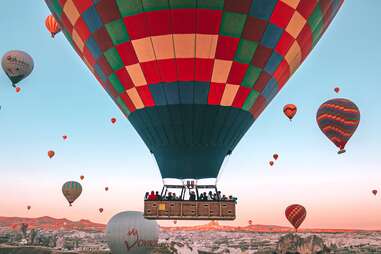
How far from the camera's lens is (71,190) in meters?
40.9

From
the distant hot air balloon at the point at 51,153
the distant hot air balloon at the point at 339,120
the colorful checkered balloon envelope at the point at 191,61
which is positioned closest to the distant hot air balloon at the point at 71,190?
the distant hot air balloon at the point at 51,153

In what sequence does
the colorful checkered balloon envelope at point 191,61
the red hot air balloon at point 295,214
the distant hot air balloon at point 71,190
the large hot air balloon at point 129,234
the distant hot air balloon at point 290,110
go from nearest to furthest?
the colorful checkered balloon envelope at point 191,61 → the distant hot air balloon at point 290,110 → the red hot air balloon at point 295,214 → the large hot air balloon at point 129,234 → the distant hot air balloon at point 71,190

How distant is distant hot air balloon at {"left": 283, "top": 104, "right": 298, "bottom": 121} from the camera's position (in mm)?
26656

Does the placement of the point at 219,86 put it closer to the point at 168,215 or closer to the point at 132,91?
the point at 132,91

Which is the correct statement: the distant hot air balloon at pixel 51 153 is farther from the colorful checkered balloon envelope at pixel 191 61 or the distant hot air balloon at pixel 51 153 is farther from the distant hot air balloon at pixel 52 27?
the colorful checkered balloon envelope at pixel 191 61

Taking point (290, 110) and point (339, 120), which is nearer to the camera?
Result: point (339, 120)

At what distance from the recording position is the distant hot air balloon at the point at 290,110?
26.7 m

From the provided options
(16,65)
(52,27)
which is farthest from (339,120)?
(16,65)

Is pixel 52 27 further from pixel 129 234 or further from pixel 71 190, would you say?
pixel 129 234

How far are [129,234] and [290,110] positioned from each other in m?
21.5

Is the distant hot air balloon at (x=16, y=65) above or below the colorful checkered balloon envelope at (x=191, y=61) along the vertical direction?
above

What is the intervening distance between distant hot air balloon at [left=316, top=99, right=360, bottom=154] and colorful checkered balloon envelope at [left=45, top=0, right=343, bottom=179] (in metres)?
14.0

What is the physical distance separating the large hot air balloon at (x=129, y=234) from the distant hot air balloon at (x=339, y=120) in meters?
21.7

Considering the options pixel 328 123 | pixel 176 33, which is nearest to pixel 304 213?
pixel 328 123
